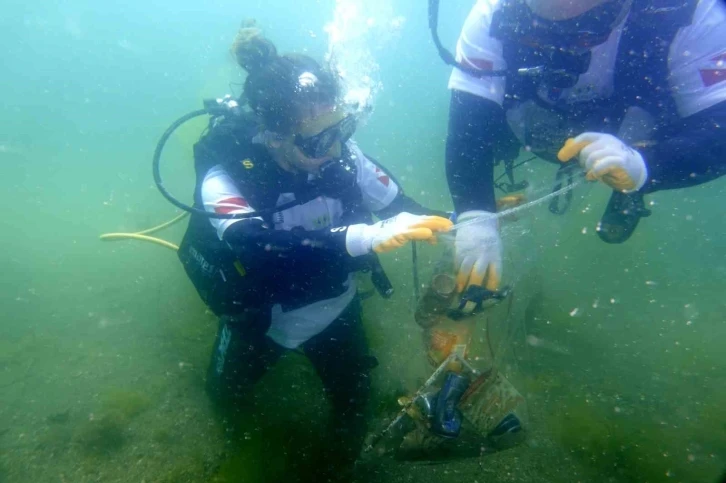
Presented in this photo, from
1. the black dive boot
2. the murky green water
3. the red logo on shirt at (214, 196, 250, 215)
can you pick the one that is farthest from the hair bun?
the black dive boot

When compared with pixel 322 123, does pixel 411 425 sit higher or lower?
lower

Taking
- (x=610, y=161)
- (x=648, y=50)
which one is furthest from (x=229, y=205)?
(x=648, y=50)

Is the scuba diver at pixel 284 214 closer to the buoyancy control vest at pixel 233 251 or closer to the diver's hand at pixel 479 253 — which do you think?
the buoyancy control vest at pixel 233 251

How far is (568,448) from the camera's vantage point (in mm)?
3750

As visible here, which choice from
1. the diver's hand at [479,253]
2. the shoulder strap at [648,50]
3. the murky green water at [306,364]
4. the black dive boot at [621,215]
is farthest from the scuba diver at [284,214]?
the shoulder strap at [648,50]

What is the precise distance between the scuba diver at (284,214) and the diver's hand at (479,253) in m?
0.33

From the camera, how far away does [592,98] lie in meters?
2.81

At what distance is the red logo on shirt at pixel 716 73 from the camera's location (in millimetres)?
2168

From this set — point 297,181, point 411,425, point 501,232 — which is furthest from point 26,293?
point 501,232

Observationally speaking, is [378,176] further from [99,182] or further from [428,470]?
[99,182]

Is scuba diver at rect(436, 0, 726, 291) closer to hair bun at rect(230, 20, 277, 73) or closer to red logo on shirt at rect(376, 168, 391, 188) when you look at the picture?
red logo on shirt at rect(376, 168, 391, 188)

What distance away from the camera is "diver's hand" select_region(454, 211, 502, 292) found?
281cm

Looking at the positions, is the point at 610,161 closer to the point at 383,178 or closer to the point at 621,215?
the point at 621,215

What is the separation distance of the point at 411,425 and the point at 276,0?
4611 cm
